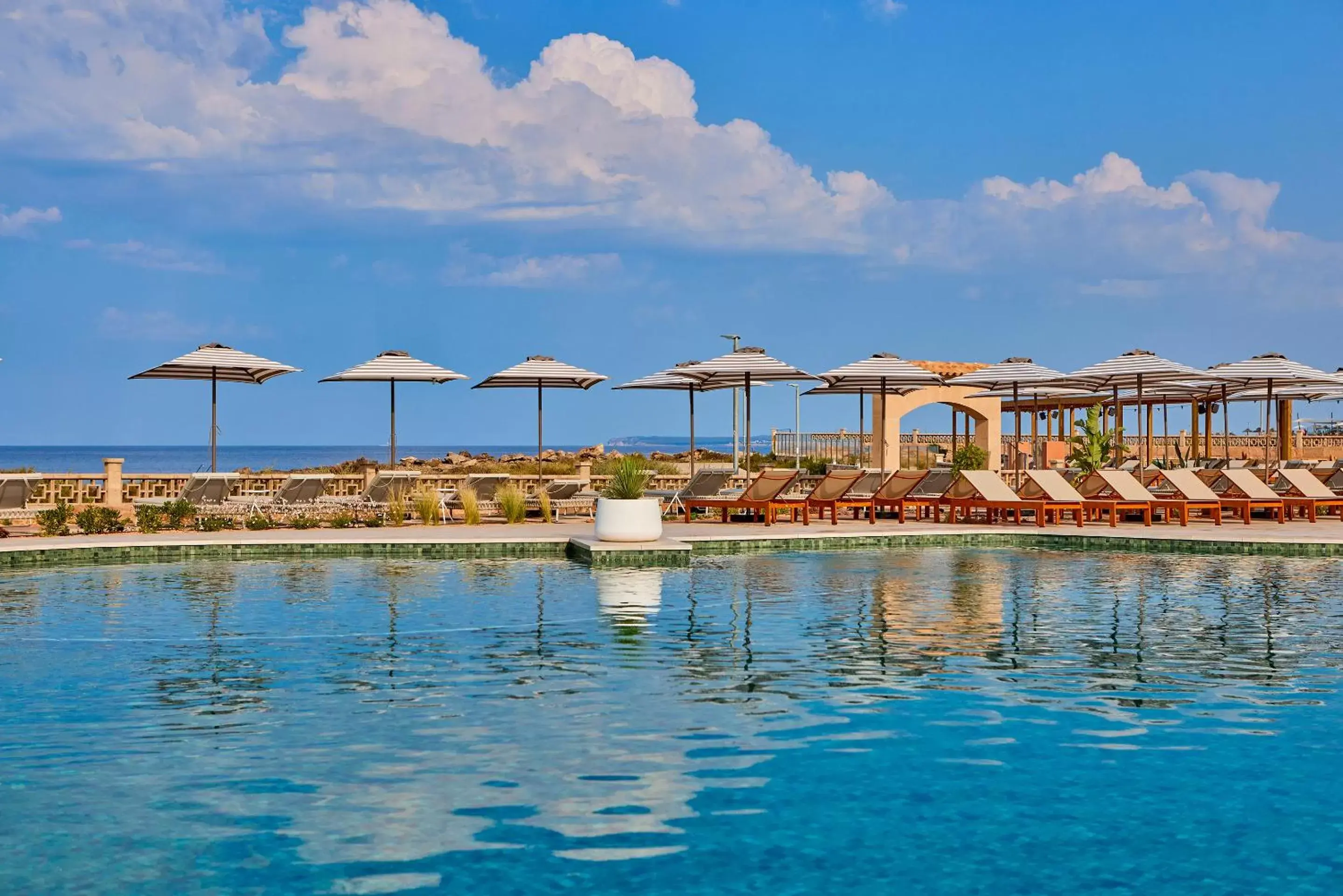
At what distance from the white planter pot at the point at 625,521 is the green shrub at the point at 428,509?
13.0 ft

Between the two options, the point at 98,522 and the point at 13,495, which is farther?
the point at 13,495

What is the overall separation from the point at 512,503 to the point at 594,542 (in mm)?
3683

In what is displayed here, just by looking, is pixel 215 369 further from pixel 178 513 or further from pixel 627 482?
pixel 627 482

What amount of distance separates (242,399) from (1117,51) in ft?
249

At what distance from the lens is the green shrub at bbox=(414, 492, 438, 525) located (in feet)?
50.4

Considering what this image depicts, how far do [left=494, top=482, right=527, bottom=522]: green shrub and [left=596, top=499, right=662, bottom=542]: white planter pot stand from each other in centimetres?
373

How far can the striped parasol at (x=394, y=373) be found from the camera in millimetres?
16953

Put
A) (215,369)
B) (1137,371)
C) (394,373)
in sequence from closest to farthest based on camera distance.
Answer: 1. (394,373)
2. (215,369)
3. (1137,371)

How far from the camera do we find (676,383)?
19.0m

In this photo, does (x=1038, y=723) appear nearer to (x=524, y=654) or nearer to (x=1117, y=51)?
(x=524, y=654)

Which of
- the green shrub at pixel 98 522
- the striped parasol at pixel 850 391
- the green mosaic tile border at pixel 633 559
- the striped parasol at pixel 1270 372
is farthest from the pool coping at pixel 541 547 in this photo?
the striped parasol at pixel 850 391

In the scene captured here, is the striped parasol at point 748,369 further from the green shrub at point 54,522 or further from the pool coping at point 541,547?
the green shrub at point 54,522

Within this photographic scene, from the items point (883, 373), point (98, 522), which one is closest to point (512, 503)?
point (98, 522)

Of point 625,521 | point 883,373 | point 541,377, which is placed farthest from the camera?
point 883,373
